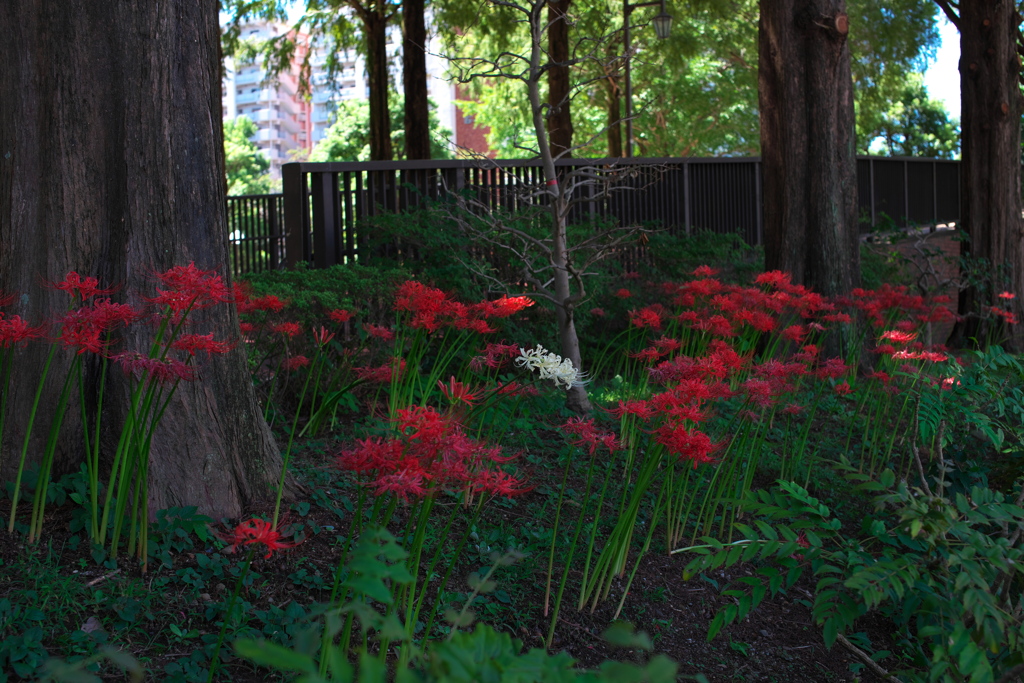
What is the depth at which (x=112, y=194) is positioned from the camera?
11.6 feet

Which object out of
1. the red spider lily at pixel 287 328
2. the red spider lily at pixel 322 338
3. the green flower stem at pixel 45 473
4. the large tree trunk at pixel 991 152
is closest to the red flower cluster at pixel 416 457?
the green flower stem at pixel 45 473

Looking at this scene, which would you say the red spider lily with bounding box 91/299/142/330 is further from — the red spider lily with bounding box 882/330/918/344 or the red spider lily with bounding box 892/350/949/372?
the red spider lily with bounding box 882/330/918/344

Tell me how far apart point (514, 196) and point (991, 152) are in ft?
20.1

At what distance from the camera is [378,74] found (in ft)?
58.6

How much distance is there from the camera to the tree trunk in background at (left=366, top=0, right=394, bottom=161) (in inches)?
693

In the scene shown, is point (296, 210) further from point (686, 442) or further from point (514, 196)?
point (686, 442)

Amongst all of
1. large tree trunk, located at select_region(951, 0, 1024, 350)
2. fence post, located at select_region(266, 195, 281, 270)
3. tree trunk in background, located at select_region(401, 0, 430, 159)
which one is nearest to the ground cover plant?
large tree trunk, located at select_region(951, 0, 1024, 350)

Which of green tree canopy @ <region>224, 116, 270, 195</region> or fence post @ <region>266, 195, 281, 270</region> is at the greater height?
green tree canopy @ <region>224, 116, 270, 195</region>

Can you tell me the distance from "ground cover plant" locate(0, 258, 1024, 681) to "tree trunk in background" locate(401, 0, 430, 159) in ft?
32.1

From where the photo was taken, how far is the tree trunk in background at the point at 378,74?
1759cm

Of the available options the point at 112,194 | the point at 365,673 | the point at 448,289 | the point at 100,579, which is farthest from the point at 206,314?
the point at 448,289

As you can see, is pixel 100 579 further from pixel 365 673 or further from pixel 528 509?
pixel 365 673

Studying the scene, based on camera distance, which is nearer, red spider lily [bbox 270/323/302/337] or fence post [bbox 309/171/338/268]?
red spider lily [bbox 270/323/302/337]

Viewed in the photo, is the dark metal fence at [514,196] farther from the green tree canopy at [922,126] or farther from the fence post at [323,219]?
the green tree canopy at [922,126]
